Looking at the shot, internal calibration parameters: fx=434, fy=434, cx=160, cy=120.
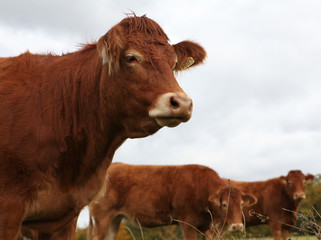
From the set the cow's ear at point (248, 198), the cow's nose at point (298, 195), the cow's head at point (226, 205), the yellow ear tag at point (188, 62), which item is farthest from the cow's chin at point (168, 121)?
the cow's nose at point (298, 195)

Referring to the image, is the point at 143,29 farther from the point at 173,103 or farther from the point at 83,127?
the point at 83,127

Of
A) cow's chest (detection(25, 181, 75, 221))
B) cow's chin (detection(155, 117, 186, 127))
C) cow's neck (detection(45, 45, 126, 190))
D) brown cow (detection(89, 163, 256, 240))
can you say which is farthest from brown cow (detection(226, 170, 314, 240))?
cow's chin (detection(155, 117, 186, 127))

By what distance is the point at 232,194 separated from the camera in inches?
511

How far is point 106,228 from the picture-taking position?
518 inches

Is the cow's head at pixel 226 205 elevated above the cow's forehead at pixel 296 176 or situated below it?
below

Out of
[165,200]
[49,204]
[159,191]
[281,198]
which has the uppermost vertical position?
[281,198]

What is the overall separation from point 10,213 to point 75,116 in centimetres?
106

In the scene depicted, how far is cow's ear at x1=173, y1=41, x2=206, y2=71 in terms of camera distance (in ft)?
15.4

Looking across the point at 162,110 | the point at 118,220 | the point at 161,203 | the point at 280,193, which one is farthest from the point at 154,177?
the point at 162,110

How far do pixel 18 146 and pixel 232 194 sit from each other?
9898mm

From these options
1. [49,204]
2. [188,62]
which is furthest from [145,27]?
[49,204]

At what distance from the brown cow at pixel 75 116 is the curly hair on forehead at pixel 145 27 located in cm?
1

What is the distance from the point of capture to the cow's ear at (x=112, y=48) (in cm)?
384

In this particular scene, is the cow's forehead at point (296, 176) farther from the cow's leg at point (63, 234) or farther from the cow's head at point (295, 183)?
the cow's leg at point (63, 234)
